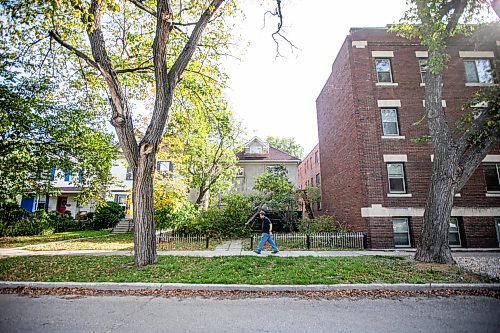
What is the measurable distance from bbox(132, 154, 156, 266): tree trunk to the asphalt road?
2348 mm

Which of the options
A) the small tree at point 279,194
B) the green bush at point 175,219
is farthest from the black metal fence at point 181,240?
the small tree at point 279,194

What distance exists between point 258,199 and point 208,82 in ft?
38.6

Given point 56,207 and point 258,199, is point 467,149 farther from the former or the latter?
point 56,207

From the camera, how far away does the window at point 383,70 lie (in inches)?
591

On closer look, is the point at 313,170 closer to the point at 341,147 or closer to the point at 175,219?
the point at 341,147

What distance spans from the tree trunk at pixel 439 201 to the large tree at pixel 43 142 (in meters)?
16.8

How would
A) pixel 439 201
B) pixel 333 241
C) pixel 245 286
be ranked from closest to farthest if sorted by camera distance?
1. pixel 245 286
2. pixel 439 201
3. pixel 333 241

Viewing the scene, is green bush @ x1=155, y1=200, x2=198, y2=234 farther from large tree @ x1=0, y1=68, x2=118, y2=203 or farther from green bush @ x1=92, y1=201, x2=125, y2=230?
green bush @ x1=92, y1=201, x2=125, y2=230

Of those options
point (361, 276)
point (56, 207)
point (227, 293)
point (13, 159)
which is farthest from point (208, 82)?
point (56, 207)

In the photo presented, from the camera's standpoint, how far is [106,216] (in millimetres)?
25828

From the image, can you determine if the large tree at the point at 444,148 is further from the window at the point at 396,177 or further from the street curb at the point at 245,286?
the window at the point at 396,177

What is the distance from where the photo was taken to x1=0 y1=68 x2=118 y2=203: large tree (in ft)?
44.5

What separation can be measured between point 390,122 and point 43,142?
19848 millimetres

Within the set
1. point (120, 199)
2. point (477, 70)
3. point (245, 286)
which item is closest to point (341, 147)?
point (477, 70)
